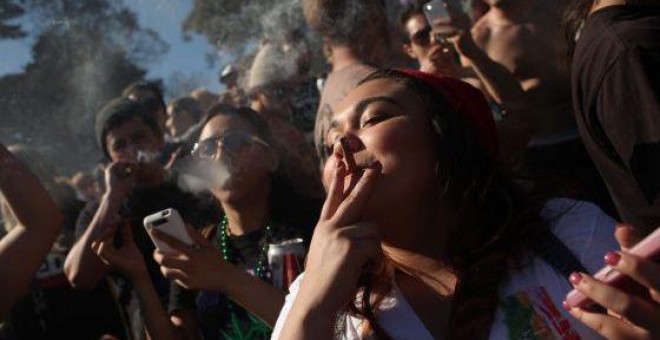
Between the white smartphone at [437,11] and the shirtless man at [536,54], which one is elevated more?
the white smartphone at [437,11]

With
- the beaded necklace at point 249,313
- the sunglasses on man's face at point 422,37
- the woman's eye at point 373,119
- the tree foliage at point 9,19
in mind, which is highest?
the tree foliage at point 9,19

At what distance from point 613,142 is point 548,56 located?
6.21 ft

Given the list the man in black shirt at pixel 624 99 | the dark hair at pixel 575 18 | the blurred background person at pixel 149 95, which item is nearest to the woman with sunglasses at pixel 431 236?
the man in black shirt at pixel 624 99

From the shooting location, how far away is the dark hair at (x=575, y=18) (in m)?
2.25

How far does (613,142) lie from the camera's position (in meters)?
1.86

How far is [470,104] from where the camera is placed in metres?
2.09

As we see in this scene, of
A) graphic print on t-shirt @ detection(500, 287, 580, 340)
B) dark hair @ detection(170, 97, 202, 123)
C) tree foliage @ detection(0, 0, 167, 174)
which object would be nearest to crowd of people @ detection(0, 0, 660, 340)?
graphic print on t-shirt @ detection(500, 287, 580, 340)

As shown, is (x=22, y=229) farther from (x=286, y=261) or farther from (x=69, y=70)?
(x=69, y=70)

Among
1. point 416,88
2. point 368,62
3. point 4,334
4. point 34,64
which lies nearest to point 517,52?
point 368,62

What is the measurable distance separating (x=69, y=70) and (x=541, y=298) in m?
3.00

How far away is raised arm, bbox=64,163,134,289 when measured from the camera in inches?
129

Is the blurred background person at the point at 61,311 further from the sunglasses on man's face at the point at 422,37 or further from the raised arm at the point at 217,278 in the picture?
the sunglasses on man's face at the point at 422,37

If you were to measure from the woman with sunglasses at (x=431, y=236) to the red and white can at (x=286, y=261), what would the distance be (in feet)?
1.51

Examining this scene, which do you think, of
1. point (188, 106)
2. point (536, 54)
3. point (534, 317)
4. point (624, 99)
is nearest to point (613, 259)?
point (534, 317)
